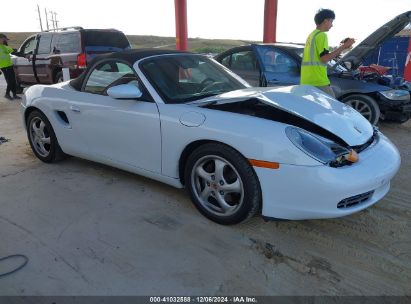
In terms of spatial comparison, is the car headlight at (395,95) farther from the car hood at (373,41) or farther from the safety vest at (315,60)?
the safety vest at (315,60)

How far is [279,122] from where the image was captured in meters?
2.75

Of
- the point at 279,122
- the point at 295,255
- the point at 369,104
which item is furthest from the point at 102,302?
the point at 369,104

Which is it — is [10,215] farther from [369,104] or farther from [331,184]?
[369,104]

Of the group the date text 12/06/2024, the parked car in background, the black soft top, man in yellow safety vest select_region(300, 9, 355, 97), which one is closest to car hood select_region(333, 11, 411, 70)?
the parked car in background

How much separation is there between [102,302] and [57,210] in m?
1.37

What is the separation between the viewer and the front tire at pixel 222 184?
2.72 meters

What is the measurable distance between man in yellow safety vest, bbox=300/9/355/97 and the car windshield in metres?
1.27

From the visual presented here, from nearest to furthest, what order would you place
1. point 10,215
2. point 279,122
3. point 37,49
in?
point 279,122 → point 10,215 → point 37,49

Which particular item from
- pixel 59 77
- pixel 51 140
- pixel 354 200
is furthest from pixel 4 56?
pixel 354 200

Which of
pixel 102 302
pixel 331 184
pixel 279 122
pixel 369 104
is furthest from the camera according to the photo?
pixel 369 104

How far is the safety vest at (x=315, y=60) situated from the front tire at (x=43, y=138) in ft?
10.4

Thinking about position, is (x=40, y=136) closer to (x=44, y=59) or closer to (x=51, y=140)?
(x=51, y=140)

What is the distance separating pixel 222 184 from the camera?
2.90m

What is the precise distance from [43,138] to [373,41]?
234 inches
